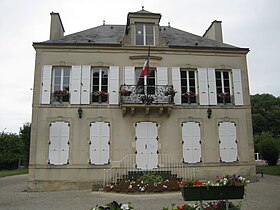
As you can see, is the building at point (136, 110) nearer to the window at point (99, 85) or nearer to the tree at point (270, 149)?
the window at point (99, 85)

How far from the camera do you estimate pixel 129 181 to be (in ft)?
38.3

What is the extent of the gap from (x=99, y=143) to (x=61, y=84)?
3.39 meters

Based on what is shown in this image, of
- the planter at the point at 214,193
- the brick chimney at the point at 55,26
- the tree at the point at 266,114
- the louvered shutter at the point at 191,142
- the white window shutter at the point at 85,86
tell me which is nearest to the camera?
the planter at the point at 214,193

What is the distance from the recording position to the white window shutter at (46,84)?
45.4 ft

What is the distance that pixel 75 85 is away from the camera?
555 inches

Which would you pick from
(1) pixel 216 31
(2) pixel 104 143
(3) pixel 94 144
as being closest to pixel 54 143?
(3) pixel 94 144

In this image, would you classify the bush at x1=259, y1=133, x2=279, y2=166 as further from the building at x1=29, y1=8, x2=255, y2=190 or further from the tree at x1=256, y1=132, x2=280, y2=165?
the building at x1=29, y1=8, x2=255, y2=190

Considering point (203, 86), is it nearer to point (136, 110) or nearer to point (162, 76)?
point (162, 76)

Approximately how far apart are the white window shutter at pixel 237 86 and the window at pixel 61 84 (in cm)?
819

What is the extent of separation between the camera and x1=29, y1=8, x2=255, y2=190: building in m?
13.4

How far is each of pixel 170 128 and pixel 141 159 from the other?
2.00 metres

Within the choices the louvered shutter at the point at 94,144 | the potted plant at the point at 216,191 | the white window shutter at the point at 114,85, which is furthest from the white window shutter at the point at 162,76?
the potted plant at the point at 216,191

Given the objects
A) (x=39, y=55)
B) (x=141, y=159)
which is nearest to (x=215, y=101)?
(x=141, y=159)

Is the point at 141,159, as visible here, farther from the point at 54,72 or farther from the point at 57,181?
the point at 54,72
